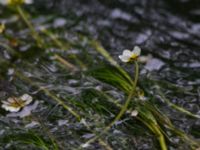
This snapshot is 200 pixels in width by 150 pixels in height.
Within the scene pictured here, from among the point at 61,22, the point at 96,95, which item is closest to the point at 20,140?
the point at 96,95

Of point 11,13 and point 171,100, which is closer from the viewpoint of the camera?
point 171,100

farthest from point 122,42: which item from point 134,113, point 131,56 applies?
point 134,113

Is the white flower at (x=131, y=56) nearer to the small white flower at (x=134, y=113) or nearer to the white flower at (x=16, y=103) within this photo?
the small white flower at (x=134, y=113)

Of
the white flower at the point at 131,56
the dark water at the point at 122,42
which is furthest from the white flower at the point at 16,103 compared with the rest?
the white flower at the point at 131,56

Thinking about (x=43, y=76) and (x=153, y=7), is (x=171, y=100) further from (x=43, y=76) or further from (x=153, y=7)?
(x=153, y=7)

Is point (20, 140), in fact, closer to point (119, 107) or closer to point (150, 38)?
point (119, 107)

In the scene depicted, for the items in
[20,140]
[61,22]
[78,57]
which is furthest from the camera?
[61,22]

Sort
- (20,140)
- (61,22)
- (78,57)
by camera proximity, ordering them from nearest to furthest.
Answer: (20,140) < (78,57) < (61,22)
